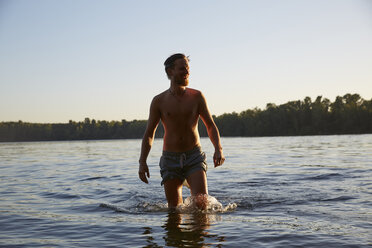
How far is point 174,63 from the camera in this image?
228 inches

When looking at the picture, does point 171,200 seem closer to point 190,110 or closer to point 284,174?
point 190,110

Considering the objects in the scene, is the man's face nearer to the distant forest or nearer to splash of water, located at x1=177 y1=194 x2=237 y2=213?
splash of water, located at x1=177 y1=194 x2=237 y2=213

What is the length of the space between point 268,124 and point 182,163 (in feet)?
363

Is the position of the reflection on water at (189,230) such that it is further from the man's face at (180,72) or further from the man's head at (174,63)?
the man's head at (174,63)

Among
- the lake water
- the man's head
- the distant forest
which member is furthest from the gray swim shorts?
the distant forest

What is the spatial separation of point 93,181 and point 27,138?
137508 mm

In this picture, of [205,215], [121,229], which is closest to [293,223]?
[205,215]

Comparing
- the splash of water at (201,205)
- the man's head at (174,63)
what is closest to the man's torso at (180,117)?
the man's head at (174,63)

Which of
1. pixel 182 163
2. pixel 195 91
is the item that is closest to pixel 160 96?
pixel 195 91

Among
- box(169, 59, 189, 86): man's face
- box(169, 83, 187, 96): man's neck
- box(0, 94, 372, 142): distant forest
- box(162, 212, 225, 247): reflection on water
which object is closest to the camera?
box(162, 212, 225, 247): reflection on water

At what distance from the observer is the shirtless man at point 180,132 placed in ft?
18.9

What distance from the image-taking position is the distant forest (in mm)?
100562

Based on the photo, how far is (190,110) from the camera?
5816 millimetres

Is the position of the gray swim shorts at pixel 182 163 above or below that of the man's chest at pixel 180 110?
below
